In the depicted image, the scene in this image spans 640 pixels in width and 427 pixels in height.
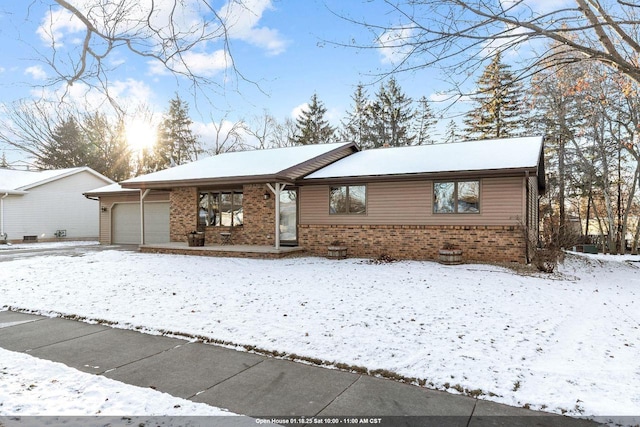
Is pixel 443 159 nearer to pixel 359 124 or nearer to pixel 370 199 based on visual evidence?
pixel 370 199

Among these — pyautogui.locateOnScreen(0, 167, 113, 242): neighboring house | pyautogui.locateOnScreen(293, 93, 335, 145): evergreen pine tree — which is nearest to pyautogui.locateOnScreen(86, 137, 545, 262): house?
pyautogui.locateOnScreen(0, 167, 113, 242): neighboring house

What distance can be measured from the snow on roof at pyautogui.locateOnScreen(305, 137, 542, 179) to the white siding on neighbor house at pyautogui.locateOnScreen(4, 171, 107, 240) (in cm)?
1749

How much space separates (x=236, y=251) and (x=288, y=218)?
2.47 meters

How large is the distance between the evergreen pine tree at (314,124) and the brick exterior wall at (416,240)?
21379 mm

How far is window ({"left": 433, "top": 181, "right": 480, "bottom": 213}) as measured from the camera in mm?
11352

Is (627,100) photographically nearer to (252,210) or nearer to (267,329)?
(252,210)

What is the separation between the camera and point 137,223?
1923cm

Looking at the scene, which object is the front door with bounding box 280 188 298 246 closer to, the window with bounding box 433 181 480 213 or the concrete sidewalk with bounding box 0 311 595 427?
the window with bounding box 433 181 480 213

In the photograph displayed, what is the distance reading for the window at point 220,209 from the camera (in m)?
15.0

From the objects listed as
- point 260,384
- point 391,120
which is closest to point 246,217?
point 260,384

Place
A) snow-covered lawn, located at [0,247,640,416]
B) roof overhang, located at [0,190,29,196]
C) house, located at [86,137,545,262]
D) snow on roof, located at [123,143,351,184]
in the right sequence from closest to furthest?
snow-covered lawn, located at [0,247,640,416]
house, located at [86,137,545,262]
snow on roof, located at [123,143,351,184]
roof overhang, located at [0,190,29,196]

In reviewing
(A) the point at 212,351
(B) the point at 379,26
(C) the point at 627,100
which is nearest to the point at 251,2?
(B) the point at 379,26

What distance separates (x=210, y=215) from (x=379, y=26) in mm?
12549

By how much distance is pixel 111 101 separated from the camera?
497cm
